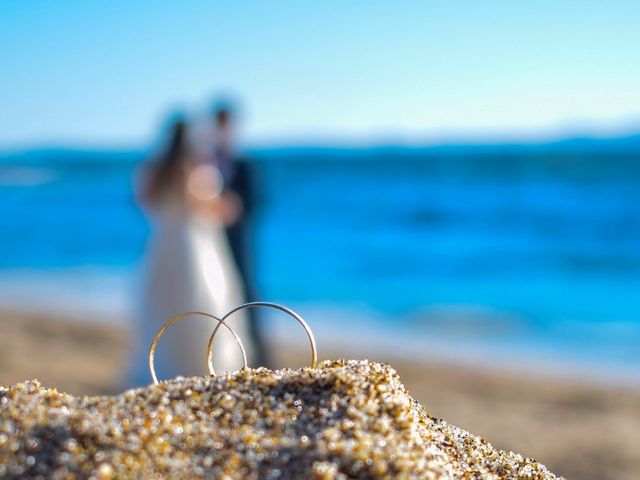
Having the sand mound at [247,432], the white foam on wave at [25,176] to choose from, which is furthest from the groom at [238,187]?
the white foam on wave at [25,176]

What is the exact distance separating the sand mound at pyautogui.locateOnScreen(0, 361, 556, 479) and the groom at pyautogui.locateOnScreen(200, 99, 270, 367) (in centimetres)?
651

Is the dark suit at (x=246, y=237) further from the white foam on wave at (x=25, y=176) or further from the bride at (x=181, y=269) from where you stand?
the white foam on wave at (x=25, y=176)

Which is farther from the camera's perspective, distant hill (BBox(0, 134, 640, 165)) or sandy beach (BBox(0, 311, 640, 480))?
distant hill (BBox(0, 134, 640, 165))

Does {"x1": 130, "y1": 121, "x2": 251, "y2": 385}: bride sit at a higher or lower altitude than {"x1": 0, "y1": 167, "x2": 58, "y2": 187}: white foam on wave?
lower

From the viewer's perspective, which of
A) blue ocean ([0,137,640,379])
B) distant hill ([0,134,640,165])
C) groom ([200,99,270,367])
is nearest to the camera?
groom ([200,99,270,367])

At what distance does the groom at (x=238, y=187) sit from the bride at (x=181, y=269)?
703 millimetres

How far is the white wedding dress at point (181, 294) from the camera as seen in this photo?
6488mm

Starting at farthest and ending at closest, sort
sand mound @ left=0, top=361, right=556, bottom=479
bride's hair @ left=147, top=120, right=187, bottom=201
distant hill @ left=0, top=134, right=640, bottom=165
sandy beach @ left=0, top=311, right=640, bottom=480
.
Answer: distant hill @ left=0, top=134, right=640, bottom=165 → bride's hair @ left=147, top=120, right=187, bottom=201 → sandy beach @ left=0, top=311, right=640, bottom=480 → sand mound @ left=0, top=361, right=556, bottom=479

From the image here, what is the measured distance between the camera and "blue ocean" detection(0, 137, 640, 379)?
11.2 metres

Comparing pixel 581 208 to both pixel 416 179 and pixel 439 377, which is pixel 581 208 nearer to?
pixel 416 179

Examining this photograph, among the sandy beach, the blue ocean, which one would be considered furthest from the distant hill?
the sandy beach

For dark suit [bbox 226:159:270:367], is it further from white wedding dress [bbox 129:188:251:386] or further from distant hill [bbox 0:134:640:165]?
distant hill [bbox 0:134:640:165]

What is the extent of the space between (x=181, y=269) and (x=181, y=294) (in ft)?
0.65

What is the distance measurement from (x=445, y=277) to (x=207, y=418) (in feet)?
50.5
